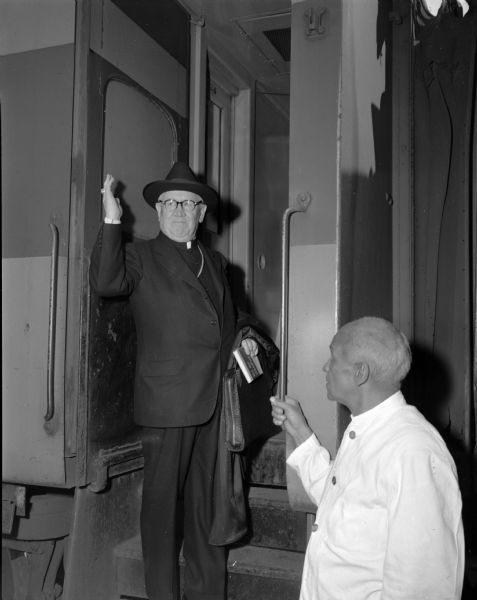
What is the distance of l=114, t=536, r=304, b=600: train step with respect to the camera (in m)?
2.62

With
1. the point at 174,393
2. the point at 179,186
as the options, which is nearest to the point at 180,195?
the point at 179,186

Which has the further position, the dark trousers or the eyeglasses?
the eyeglasses

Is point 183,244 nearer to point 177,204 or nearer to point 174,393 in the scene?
point 177,204

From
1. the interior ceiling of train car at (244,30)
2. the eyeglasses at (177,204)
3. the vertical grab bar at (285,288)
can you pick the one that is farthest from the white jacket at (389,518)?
the interior ceiling of train car at (244,30)

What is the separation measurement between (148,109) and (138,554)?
213 cm

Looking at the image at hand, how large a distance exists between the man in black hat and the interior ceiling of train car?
42.8 inches

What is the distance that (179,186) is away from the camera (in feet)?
9.00

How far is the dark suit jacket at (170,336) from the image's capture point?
252 centimetres

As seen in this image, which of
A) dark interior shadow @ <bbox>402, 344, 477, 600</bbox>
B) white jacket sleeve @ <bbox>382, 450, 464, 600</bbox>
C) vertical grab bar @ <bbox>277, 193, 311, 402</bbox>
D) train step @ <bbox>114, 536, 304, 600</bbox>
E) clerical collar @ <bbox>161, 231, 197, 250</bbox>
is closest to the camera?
Result: white jacket sleeve @ <bbox>382, 450, 464, 600</bbox>

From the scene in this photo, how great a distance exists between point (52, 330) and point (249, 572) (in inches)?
51.4

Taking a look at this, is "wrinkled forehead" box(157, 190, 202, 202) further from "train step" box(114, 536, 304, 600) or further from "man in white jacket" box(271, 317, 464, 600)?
"train step" box(114, 536, 304, 600)

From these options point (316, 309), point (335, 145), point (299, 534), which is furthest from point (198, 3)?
point (299, 534)

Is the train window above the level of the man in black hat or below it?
above

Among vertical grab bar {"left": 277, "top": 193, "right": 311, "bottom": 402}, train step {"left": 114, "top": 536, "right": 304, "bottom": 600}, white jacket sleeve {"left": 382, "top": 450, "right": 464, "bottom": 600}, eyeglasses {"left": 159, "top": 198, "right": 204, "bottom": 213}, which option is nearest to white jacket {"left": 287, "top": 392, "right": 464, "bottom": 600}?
white jacket sleeve {"left": 382, "top": 450, "right": 464, "bottom": 600}
